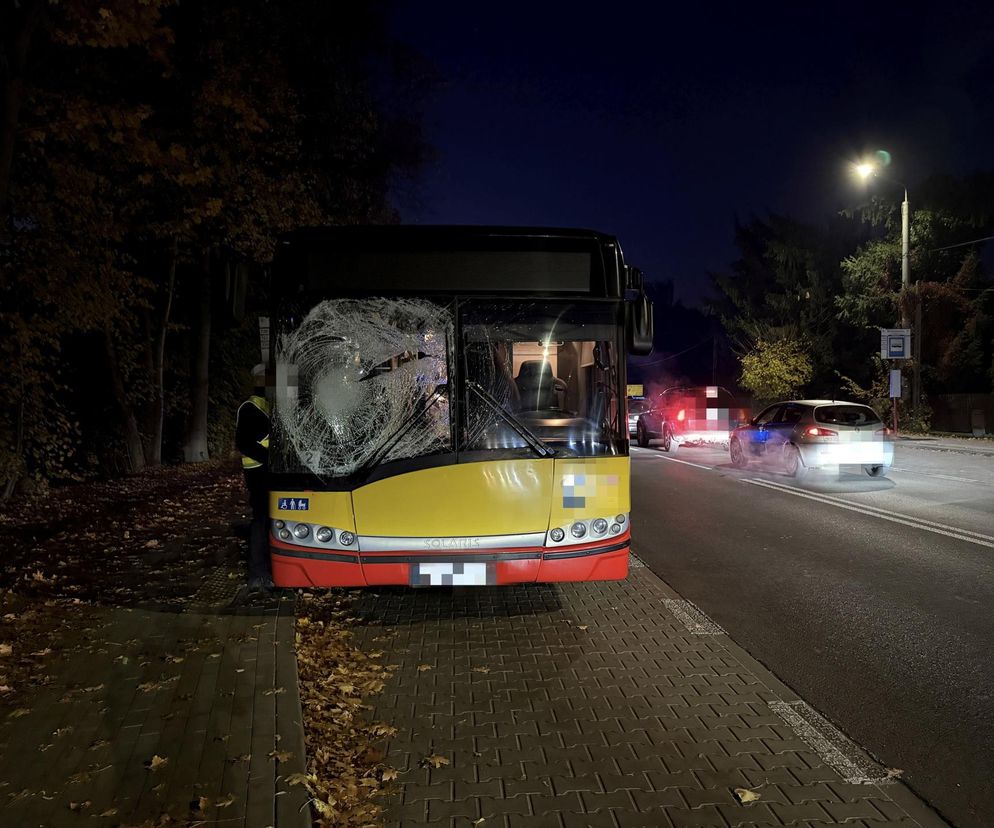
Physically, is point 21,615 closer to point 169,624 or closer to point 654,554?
point 169,624

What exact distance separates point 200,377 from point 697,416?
14.6 meters

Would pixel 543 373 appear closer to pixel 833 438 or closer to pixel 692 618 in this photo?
pixel 692 618

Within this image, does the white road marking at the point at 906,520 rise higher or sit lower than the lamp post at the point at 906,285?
lower

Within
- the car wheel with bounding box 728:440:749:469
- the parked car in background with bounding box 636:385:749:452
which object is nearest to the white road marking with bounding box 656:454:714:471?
the car wheel with bounding box 728:440:749:469

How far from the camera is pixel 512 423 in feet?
18.1

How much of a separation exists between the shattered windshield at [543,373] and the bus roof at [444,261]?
179 millimetres

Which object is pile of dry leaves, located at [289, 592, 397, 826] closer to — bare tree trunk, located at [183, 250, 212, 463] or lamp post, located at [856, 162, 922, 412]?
bare tree trunk, located at [183, 250, 212, 463]

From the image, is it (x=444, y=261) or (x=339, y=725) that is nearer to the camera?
(x=339, y=725)

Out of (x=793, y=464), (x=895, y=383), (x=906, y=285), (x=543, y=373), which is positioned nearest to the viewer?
(x=543, y=373)

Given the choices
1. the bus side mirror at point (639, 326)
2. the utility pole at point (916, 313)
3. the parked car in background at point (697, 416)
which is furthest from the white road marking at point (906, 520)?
the utility pole at point (916, 313)

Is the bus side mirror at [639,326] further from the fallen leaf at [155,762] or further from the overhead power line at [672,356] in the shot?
the overhead power line at [672,356]

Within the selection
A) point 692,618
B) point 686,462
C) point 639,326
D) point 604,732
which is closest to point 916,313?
point 686,462

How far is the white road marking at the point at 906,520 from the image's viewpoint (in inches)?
356

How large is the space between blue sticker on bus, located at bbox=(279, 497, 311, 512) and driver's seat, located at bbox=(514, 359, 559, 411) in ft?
5.58
